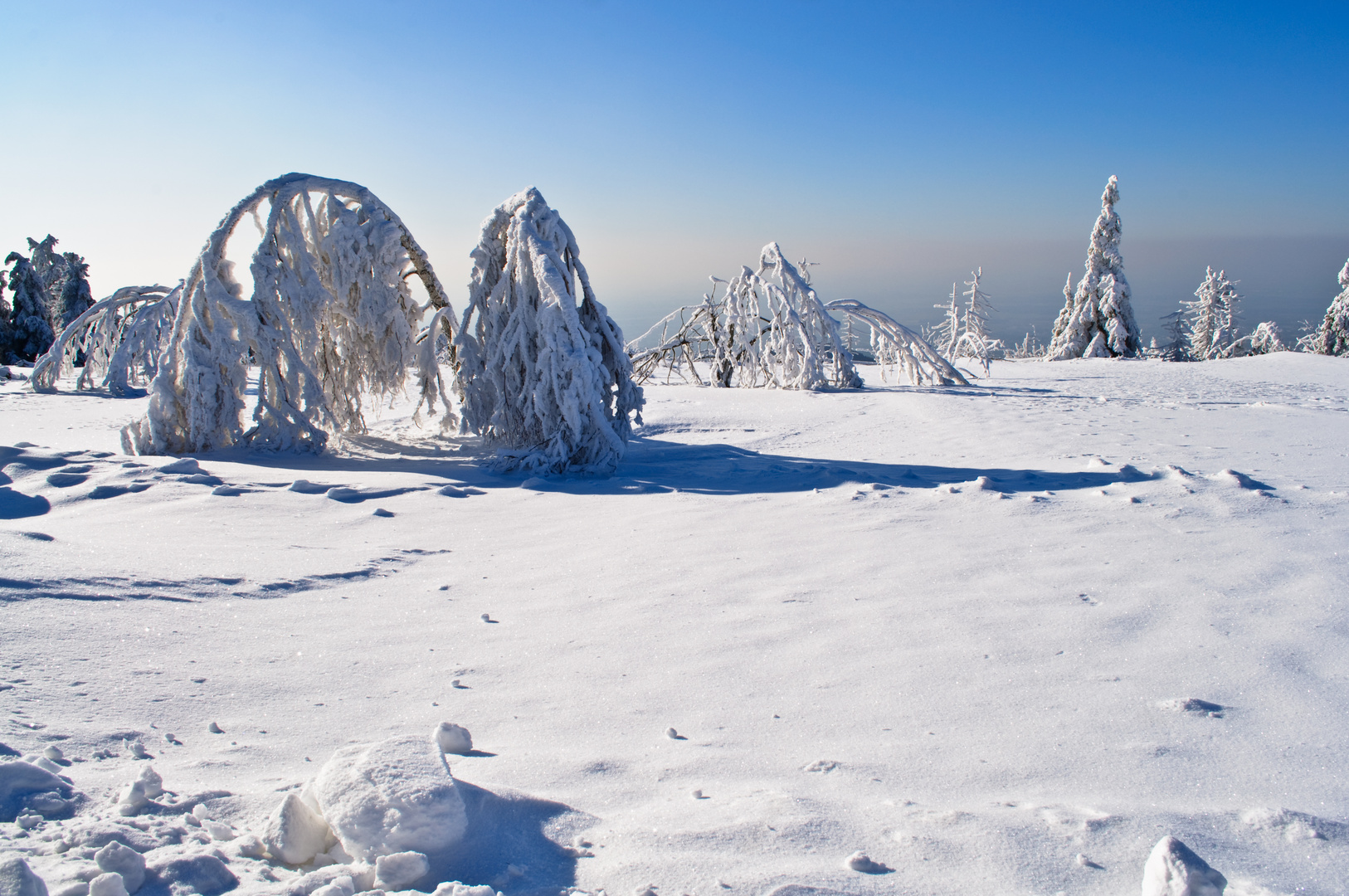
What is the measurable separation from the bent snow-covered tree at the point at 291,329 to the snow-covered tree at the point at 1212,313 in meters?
44.5

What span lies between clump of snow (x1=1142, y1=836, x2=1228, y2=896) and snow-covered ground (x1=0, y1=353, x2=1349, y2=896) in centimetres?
9

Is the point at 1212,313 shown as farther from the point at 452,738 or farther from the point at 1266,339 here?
the point at 452,738

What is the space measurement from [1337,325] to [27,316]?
48023 millimetres

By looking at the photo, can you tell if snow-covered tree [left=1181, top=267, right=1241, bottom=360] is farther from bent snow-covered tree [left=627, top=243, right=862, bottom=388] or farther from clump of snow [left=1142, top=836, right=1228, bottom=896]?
clump of snow [left=1142, top=836, right=1228, bottom=896]

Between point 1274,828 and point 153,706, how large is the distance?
3099mm

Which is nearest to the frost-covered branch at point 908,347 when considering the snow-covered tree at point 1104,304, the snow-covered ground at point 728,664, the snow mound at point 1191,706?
the snow-covered ground at point 728,664

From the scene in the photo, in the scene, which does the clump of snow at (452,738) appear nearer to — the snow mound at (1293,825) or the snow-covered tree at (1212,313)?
the snow mound at (1293,825)

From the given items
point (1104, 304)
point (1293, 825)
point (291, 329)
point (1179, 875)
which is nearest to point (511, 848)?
point (1179, 875)

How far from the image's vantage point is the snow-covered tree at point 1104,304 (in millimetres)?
27719

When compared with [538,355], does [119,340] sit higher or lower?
higher

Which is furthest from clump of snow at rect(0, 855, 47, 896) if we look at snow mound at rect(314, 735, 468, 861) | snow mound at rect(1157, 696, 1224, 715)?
snow mound at rect(1157, 696, 1224, 715)

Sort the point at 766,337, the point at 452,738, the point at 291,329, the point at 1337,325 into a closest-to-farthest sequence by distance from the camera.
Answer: the point at 452,738 → the point at 291,329 → the point at 766,337 → the point at 1337,325

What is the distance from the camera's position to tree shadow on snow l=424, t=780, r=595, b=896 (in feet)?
4.95

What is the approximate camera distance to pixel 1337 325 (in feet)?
89.4
